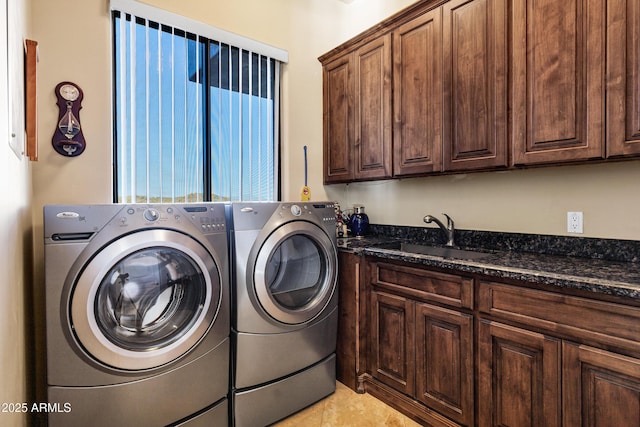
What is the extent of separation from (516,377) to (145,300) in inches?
67.1

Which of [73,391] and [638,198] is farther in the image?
[638,198]

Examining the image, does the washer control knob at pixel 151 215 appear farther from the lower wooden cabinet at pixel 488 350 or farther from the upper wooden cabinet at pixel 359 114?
the upper wooden cabinet at pixel 359 114

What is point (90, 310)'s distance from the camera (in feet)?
4.51

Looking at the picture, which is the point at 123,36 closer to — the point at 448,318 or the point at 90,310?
the point at 90,310

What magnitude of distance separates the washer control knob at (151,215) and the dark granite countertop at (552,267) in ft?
3.90

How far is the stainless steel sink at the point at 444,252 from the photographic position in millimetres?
2119

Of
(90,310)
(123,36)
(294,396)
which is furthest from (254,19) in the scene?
(294,396)

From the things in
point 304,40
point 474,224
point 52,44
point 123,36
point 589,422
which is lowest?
point 589,422

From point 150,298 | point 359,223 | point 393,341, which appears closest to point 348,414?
point 393,341

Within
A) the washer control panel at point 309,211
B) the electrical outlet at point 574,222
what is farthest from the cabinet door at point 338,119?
the electrical outlet at point 574,222

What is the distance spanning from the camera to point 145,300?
1562 millimetres

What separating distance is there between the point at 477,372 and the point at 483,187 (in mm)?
1170

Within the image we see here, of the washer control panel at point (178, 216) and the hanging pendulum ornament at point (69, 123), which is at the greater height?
the hanging pendulum ornament at point (69, 123)

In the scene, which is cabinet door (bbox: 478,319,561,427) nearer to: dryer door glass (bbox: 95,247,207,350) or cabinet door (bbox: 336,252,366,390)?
cabinet door (bbox: 336,252,366,390)
